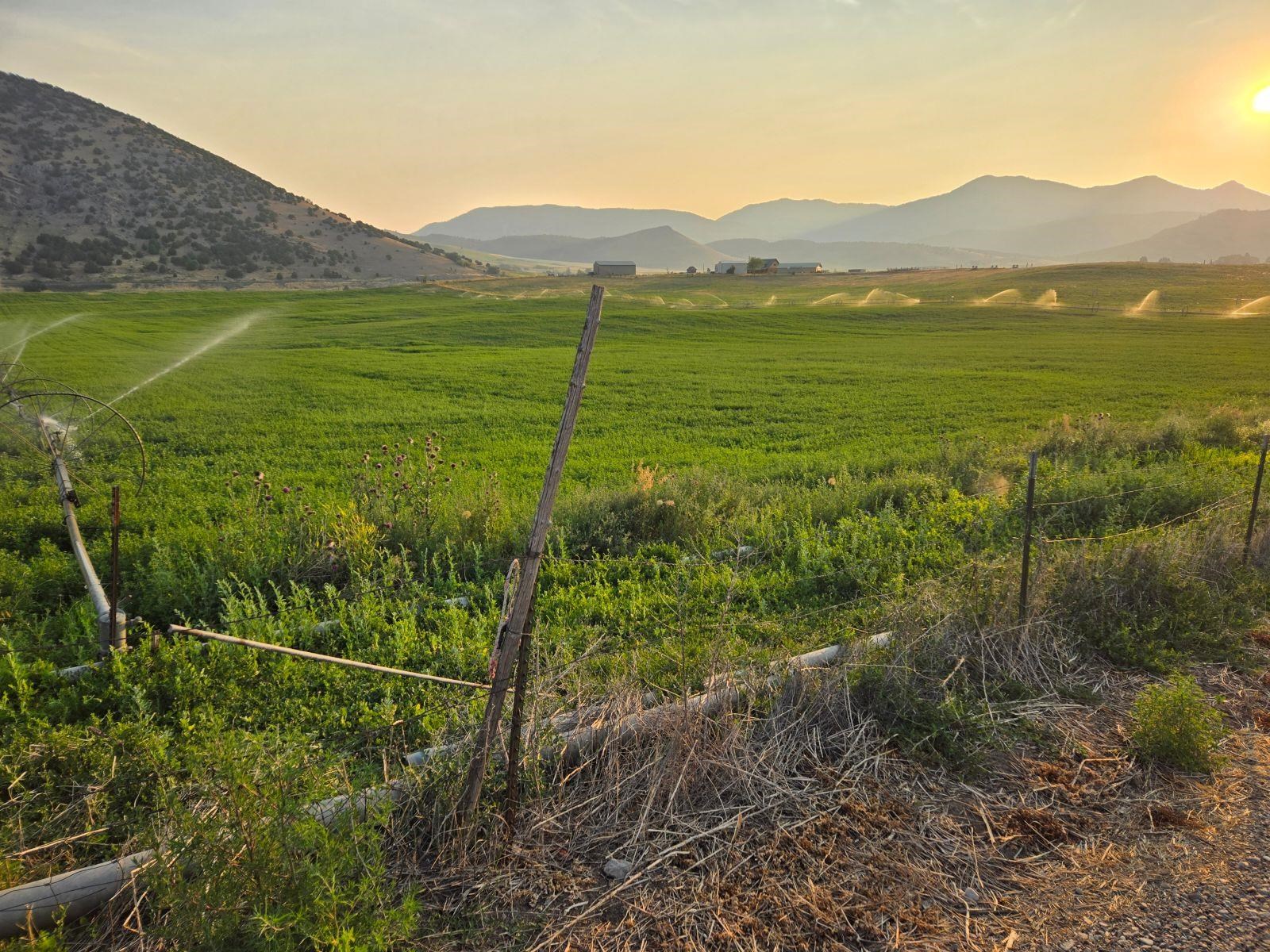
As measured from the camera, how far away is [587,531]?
832 cm

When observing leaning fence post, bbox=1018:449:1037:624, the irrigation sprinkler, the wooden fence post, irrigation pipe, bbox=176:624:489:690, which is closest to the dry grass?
the wooden fence post

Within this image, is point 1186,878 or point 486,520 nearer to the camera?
point 1186,878

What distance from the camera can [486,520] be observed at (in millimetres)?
8141

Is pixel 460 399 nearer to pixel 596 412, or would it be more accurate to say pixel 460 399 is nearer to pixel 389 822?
pixel 596 412

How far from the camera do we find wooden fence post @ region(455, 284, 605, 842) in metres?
3.05

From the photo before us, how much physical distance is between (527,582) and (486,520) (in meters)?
5.13

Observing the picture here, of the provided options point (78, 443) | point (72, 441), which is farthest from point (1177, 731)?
point (78, 443)

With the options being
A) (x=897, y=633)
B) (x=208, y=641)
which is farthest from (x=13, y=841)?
(x=897, y=633)

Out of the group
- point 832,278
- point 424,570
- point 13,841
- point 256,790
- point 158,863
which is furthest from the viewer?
point 832,278

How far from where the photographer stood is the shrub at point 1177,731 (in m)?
4.19

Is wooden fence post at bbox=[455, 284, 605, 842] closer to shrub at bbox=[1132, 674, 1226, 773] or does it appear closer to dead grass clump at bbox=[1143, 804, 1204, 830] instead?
dead grass clump at bbox=[1143, 804, 1204, 830]

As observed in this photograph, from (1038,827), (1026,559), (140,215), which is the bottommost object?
(1038,827)

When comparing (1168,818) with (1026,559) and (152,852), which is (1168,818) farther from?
(152,852)

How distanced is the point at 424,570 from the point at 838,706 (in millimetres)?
3975
